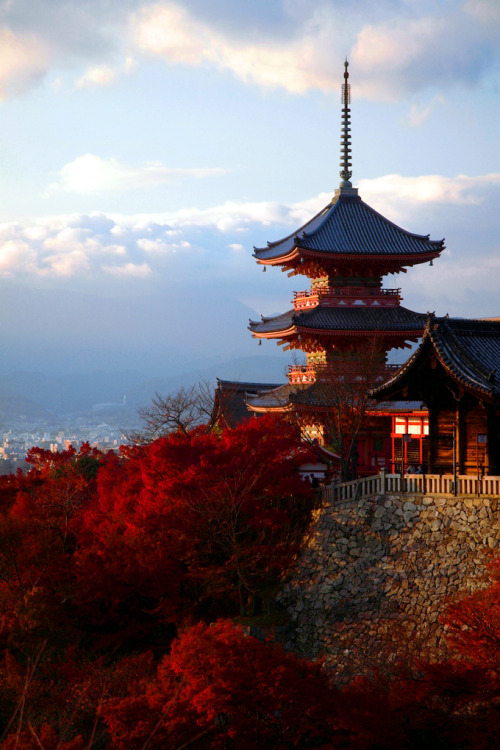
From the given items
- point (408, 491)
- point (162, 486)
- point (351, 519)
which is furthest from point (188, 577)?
point (408, 491)

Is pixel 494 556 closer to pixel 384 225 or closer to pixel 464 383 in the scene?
pixel 464 383

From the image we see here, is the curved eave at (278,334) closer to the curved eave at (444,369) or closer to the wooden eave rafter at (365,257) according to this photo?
the wooden eave rafter at (365,257)

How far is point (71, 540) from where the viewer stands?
3534cm

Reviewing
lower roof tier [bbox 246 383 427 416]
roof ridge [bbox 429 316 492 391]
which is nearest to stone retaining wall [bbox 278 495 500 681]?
roof ridge [bbox 429 316 492 391]

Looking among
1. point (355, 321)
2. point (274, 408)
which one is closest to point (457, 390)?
point (355, 321)

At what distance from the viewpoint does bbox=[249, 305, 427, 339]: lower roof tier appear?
38.8m

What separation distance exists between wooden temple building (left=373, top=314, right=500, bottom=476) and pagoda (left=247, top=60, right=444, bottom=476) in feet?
32.1

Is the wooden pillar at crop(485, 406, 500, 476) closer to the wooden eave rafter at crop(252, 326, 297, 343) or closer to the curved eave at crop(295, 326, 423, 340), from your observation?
the curved eave at crop(295, 326, 423, 340)

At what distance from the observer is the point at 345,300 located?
40.5m

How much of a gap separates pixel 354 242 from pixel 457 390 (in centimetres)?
1527

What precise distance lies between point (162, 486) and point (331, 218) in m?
19.1

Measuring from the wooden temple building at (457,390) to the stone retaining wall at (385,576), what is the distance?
178 centimetres

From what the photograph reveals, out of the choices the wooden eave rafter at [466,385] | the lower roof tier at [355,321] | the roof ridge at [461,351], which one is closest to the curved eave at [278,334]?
the lower roof tier at [355,321]

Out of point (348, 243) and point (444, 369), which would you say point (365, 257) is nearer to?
point (348, 243)
